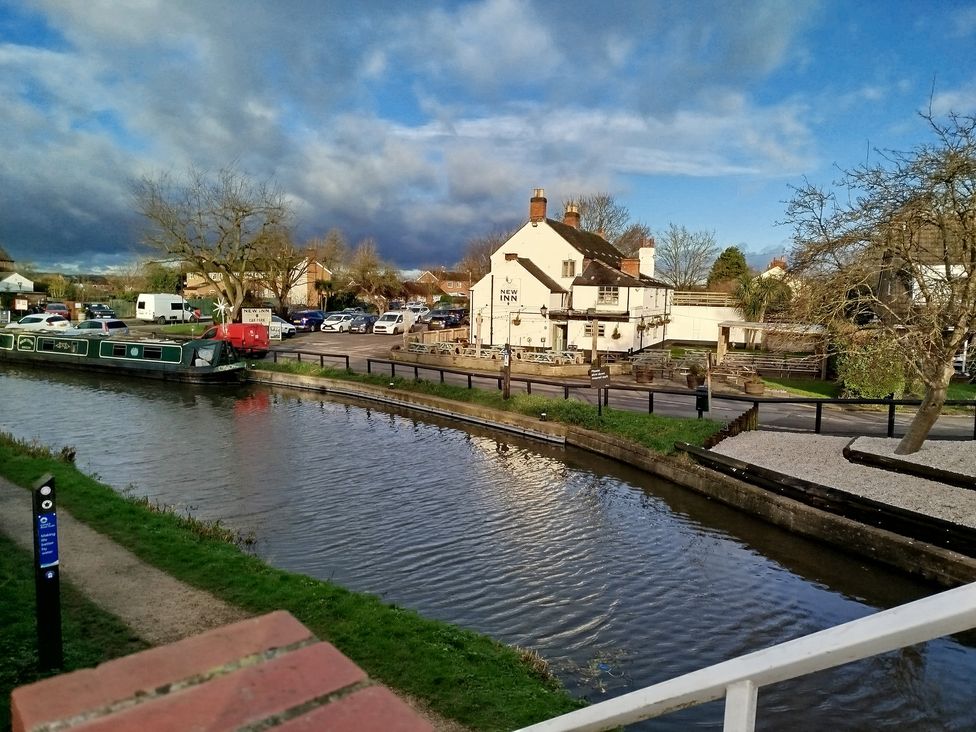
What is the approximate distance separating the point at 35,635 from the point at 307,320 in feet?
153

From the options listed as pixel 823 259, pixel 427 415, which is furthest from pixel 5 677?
pixel 427 415

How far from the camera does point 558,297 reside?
3538 cm

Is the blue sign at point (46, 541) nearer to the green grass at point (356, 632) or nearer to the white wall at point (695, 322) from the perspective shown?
the green grass at point (356, 632)

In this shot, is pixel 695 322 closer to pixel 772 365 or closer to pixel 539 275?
pixel 539 275

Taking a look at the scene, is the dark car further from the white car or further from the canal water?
the canal water

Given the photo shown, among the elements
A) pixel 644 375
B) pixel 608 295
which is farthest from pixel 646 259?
pixel 644 375

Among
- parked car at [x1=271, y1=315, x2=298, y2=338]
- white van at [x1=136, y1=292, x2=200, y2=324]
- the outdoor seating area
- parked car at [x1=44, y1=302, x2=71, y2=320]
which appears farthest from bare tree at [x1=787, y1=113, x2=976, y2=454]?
parked car at [x1=44, y1=302, x2=71, y2=320]

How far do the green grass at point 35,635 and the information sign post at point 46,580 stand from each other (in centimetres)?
11

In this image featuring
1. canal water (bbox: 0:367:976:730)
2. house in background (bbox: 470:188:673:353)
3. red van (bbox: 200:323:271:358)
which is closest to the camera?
canal water (bbox: 0:367:976:730)

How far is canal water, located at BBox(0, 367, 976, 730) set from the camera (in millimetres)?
6875

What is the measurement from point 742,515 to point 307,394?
18091 millimetres

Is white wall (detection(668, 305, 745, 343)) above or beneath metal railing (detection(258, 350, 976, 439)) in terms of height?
above

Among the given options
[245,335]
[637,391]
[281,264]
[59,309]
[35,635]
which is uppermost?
[281,264]

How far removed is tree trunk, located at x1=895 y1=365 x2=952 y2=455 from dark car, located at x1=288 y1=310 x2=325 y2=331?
42.5 meters
